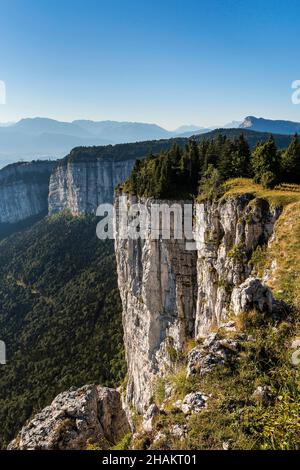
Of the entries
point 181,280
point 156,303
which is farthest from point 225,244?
point 156,303

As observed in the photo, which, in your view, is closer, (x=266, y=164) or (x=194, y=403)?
(x=194, y=403)

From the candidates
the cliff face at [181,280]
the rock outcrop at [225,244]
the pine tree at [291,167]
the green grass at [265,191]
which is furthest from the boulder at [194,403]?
the pine tree at [291,167]

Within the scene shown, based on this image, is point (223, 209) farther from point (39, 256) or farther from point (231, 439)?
point (39, 256)

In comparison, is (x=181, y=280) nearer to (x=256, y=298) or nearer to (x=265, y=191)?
(x=265, y=191)

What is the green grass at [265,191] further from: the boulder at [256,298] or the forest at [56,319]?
the forest at [56,319]

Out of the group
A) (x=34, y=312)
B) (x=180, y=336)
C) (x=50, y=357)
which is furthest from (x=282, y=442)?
(x=34, y=312)

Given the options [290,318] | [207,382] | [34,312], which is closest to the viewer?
[207,382]
